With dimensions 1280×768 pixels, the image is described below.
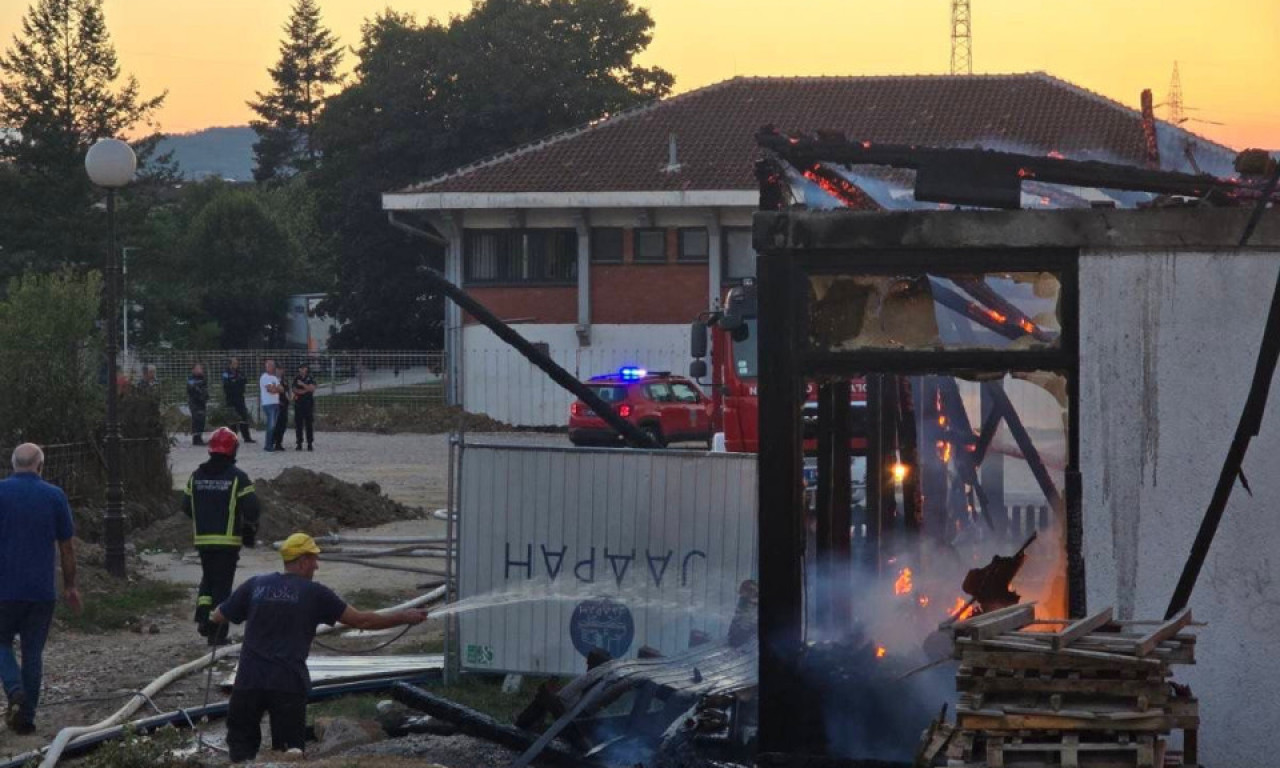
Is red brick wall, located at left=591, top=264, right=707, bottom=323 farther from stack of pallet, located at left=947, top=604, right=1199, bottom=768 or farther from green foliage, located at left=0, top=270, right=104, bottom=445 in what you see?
stack of pallet, located at left=947, top=604, right=1199, bottom=768

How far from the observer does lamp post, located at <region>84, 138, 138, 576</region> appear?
56.6 ft

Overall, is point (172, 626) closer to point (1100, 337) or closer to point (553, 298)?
point (1100, 337)

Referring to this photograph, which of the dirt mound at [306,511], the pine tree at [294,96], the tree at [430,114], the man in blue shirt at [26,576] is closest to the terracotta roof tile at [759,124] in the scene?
the tree at [430,114]

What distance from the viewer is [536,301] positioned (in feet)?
154

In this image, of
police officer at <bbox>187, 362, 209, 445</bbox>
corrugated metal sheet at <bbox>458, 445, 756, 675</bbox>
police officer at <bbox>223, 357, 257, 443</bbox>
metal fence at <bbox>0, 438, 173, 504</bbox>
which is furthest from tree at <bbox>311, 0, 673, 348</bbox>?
corrugated metal sheet at <bbox>458, 445, 756, 675</bbox>

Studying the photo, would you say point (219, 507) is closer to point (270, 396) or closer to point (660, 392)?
point (270, 396)

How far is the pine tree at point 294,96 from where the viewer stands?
403 ft

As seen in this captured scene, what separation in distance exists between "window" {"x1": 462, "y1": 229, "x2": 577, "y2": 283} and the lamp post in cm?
2896

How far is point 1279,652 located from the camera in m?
8.53

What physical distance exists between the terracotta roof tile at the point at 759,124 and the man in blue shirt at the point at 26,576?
32.4 metres

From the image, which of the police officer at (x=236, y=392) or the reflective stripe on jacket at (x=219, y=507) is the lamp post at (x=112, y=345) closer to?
the reflective stripe on jacket at (x=219, y=507)

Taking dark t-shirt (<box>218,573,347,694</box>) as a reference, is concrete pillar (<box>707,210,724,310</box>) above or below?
above

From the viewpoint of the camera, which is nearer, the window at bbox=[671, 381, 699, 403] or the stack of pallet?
the stack of pallet

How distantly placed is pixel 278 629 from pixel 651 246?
37.1 metres
